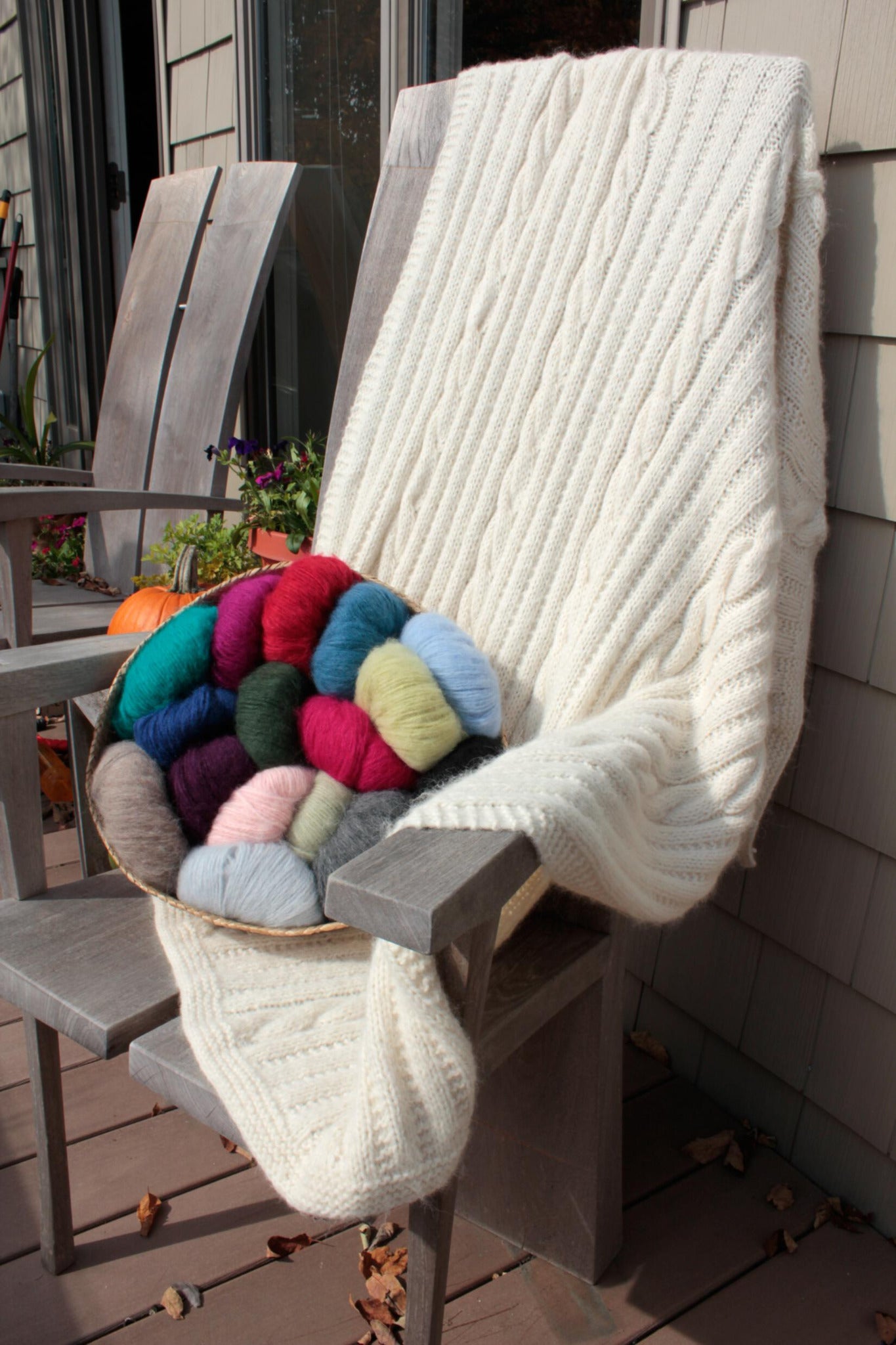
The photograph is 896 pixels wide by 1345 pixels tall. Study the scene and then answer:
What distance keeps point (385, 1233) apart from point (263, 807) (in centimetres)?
63

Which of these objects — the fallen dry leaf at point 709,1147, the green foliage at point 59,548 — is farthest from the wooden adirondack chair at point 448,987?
the green foliage at point 59,548

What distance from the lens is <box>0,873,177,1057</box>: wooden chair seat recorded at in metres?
0.90

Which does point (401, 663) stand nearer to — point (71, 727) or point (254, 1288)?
point (71, 727)

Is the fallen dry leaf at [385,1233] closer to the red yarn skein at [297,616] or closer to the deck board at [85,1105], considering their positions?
the deck board at [85,1105]

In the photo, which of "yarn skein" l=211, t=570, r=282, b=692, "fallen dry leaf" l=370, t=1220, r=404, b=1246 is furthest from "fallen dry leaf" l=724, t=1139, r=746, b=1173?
"yarn skein" l=211, t=570, r=282, b=692

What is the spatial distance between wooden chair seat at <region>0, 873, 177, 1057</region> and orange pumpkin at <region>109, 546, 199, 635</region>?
0.63 m

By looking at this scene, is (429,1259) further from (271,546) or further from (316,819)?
(271,546)

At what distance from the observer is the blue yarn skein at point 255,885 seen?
3.09ft

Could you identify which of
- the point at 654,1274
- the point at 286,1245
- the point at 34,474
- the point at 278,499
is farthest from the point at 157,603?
the point at 654,1274

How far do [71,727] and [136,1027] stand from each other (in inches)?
19.3

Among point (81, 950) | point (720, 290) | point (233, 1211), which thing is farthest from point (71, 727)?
point (720, 290)

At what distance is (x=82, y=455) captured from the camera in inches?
166

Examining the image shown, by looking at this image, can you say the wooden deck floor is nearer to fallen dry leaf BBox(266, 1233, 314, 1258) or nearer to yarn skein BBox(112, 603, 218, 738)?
fallen dry leaf BBox(266, 1233, 314, 1258)

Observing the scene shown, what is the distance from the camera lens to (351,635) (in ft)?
3.39
